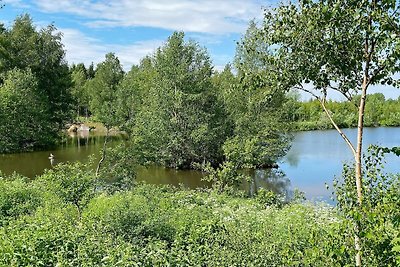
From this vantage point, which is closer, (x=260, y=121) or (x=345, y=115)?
(x=260, y=121)

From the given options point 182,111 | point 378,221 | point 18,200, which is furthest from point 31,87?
point 378,221

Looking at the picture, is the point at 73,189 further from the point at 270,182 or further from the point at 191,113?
the point at 191,113

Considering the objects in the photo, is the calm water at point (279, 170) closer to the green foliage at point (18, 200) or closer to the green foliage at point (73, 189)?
the green foliage at point (73, 189)

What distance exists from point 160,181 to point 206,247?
1964cm

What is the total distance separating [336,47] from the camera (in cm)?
602

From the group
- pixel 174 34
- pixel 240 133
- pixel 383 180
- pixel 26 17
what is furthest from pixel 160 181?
pixel 26 17

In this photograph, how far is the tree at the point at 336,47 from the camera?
546cm

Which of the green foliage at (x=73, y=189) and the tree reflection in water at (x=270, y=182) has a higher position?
the green foliage at (x=73, y=189)

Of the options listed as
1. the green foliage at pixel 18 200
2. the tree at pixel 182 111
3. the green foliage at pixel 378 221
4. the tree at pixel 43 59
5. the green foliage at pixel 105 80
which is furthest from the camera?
the green foliage at pixel 105 80

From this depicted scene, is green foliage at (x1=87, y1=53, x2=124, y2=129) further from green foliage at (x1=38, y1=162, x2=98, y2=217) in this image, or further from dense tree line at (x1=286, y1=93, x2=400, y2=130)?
green foliage at (x1=38, y1=162, x2=98, y2=217)

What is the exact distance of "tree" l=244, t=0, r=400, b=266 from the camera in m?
5.46

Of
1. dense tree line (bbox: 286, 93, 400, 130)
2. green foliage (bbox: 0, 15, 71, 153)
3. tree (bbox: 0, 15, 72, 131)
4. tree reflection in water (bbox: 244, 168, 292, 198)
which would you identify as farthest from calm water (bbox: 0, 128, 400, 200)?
dense tree line (bbox: 286, 93, 400, 130)

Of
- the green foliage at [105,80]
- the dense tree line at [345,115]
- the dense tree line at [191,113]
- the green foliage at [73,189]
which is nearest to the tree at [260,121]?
the dense tree line at [191,113]

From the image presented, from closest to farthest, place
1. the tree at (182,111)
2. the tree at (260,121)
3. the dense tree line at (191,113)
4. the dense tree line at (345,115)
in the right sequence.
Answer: the tree at (260,121) < the dense tree line at (191,113) < the tree at (182,111) < the dense tree line at (345,115)
